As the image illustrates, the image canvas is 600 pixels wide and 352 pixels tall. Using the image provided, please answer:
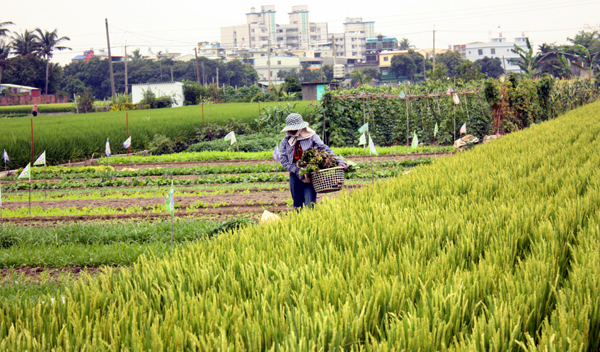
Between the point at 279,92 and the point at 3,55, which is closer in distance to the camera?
the point at 279,92

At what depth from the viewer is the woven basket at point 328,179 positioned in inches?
264

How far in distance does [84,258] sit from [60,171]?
34.8 ft

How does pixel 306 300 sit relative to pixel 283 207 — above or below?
above

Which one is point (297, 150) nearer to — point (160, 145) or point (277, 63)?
point (160, 145)

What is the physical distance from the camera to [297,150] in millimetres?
7086

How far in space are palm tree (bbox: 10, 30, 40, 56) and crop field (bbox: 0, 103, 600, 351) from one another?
78363mm

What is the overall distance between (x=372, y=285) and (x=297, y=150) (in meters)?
4.60

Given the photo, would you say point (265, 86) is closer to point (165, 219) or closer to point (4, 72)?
point (4, 72)

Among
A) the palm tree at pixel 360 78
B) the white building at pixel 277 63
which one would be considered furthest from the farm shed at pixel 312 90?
the white building at pixel 277 63

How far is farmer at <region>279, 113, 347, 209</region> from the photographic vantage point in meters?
6.97

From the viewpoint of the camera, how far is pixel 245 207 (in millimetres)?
9766

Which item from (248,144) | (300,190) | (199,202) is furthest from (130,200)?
(248,144)

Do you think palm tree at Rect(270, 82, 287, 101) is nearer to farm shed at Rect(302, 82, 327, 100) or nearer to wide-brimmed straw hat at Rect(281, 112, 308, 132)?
farm shed at Rect(302, 82, 327, 100)

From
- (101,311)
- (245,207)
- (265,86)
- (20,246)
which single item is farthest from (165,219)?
(265,86)
